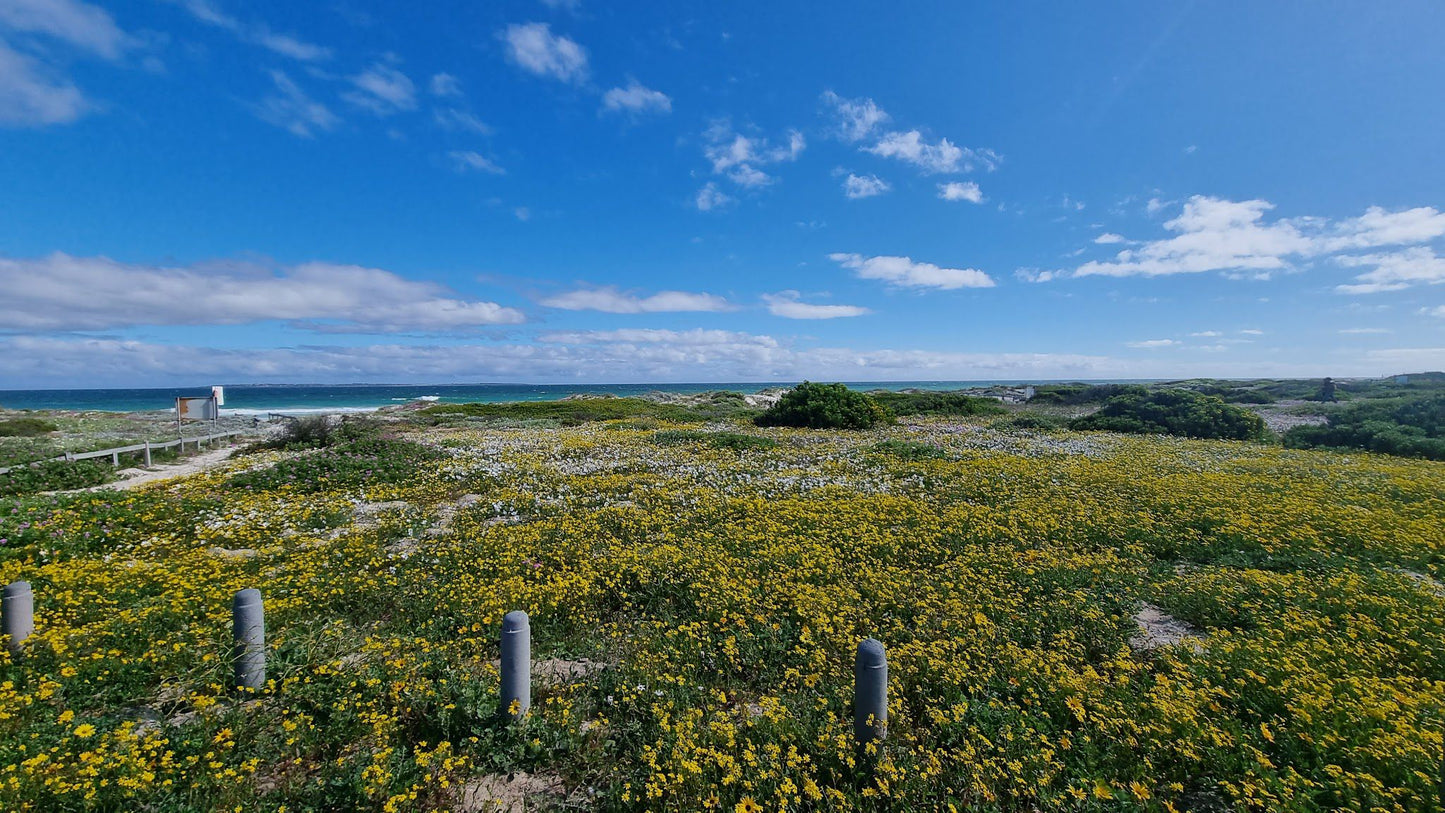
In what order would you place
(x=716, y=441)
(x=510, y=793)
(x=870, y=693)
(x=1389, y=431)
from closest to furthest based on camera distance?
Answer: (x=510, y=793), (x=870, y=693), (x=1389, y=431), (x=716, y=441)

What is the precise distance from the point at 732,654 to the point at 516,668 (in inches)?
84.5

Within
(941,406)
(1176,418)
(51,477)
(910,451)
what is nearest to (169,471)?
(51,477)

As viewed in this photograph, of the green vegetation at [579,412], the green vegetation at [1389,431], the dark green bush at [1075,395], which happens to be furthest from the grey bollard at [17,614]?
the dark green bush at [1075,395]

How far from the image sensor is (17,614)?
4762mm

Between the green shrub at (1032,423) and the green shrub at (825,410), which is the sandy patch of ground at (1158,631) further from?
the green shrub at (1032,423)

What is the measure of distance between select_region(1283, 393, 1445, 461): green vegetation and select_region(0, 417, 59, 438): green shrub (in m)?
59.0

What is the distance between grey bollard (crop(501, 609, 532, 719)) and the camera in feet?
13.6

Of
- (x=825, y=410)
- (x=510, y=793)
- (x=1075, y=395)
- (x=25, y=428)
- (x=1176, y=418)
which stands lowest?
(x=510, y=793)

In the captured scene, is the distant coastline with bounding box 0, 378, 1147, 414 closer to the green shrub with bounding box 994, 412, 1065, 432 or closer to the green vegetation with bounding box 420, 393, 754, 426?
the green vegetation with bounding box 420, 393, 754, 426

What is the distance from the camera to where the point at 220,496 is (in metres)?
11.5

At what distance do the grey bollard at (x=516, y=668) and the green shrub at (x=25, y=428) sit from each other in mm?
38837

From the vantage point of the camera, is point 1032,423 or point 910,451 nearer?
point 910,451

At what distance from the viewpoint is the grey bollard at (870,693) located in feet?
12.6

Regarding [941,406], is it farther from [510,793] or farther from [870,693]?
[510,793]
